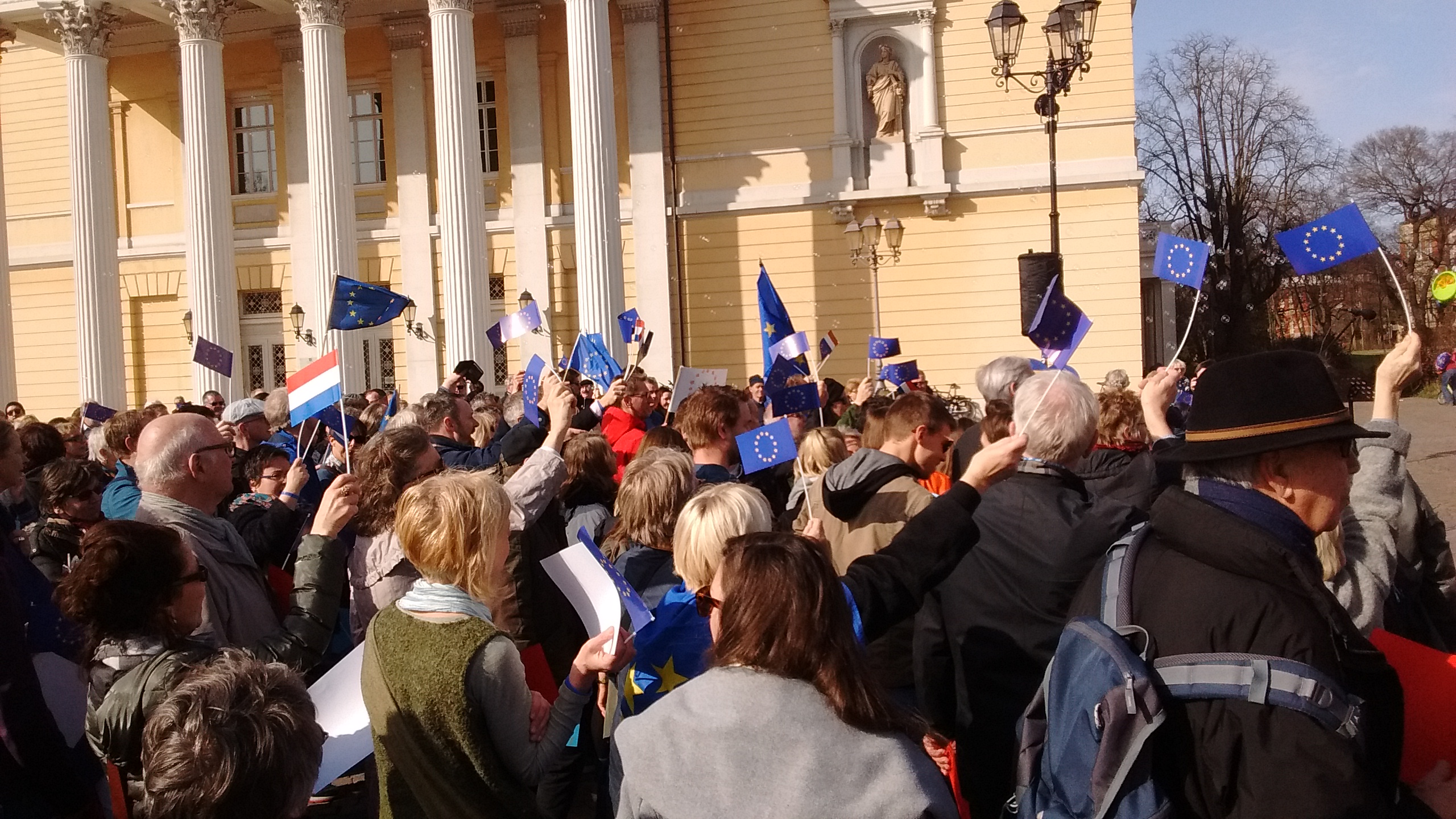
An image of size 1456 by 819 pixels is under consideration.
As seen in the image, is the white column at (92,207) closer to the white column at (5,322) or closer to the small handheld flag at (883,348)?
the white column at (5,322)

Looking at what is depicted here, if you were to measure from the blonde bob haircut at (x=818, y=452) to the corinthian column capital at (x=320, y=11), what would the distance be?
65.9 feet

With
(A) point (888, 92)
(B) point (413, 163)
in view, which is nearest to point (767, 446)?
(A) point (888, 92)

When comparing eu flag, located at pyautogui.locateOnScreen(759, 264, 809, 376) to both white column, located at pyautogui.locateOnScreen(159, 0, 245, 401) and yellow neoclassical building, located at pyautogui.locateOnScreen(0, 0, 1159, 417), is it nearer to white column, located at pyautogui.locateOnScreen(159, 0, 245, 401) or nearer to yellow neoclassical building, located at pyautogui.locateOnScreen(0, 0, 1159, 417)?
yellow neoclassical building, located at pyautogui.locateOnScreen(0, 0, 1159, 417)

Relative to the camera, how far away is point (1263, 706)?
212 centimetres

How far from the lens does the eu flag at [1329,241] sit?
4645 millimetres

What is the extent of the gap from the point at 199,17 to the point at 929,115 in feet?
45.7

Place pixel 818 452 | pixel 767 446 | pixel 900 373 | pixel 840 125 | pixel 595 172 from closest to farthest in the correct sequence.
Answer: pixel 767 446
pixel 818 452
pixel 900 373
pixel 595 172
pixel 840 125

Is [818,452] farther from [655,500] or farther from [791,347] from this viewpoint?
[791,347]

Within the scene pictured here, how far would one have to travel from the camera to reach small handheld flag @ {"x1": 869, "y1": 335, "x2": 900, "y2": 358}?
14.1m

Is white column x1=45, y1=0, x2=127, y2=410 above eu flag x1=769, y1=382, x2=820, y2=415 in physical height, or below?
above

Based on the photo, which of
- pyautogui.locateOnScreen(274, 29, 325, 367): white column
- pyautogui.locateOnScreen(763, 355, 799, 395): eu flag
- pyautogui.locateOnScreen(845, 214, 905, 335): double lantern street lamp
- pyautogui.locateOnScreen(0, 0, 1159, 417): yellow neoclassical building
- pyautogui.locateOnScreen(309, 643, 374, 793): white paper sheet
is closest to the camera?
pyautogui.locateOnScreen(309, 643, 374, 793): white paper sheet

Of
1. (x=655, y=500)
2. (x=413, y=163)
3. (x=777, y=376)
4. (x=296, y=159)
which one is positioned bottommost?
(x=655, y=500)

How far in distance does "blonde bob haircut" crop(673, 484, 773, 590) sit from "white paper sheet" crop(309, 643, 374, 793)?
0.96m

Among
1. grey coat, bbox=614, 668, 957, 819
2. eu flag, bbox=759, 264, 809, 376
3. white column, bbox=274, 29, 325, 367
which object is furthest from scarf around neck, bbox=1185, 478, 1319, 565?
white column, bbox=274, 29, 325, 367
